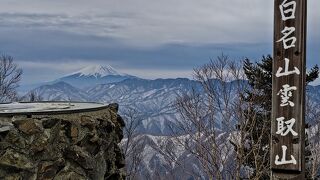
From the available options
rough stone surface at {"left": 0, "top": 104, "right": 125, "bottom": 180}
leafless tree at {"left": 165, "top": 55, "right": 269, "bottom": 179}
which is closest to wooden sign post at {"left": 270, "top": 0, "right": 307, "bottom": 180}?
rough stone surface at {"left": 0, "top": 104, "right": 125, "bottom": 180}

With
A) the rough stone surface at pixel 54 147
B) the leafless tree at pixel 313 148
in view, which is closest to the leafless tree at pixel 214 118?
the leafless tree at pixel 313 148

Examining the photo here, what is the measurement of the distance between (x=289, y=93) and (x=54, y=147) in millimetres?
3190

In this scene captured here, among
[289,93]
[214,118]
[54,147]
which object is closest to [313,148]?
[214,118]

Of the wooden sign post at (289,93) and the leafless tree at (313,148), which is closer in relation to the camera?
the wooden sign post at (289,93)

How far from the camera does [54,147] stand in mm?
5594

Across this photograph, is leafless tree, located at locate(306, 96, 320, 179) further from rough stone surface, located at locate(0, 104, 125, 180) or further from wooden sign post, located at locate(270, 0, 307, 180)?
wooden sign post, located at locate(270, 0, 307, 180)

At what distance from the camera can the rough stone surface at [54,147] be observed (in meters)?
5.32

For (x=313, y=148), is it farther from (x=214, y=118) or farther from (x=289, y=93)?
(x=289, y=93)

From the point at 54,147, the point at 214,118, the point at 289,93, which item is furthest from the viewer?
the point at 214,118

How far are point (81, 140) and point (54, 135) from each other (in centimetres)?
42

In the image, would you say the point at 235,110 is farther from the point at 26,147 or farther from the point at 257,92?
the point at 26,147

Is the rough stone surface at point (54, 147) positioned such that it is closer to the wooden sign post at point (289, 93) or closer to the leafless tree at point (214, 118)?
the wooden sign post at point (289, 93)

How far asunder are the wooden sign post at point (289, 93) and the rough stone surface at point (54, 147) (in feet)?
9.74

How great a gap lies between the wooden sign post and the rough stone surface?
2969 millimetres
